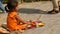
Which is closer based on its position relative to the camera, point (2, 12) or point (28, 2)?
point (2, 12)

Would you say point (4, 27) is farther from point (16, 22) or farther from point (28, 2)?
point (28, 2)

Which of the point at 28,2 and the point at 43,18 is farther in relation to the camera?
the point at 28,2

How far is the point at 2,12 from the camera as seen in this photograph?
9961mm

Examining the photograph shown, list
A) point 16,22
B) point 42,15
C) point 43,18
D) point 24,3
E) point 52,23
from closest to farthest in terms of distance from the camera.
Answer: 1. point 16,22
2. point 52,23
3. point 43,18
4. point 42,15
5. point 24,3

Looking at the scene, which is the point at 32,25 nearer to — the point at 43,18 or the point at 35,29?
the point at 35,29

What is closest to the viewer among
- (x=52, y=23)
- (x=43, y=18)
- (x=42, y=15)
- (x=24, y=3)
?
(x=52, y=23)

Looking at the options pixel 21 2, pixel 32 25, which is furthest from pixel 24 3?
pixel 32 25

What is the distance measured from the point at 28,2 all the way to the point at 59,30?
5.85 m

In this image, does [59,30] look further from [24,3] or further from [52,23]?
[24,3]

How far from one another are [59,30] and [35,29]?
61 centimetres

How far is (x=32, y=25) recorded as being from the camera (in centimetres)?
659

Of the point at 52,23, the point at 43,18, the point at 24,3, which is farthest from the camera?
the point at 24,3

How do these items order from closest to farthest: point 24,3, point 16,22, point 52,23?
point 16,22, point 52,23, point 24,3

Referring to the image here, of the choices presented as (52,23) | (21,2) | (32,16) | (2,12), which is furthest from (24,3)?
(52,23)
